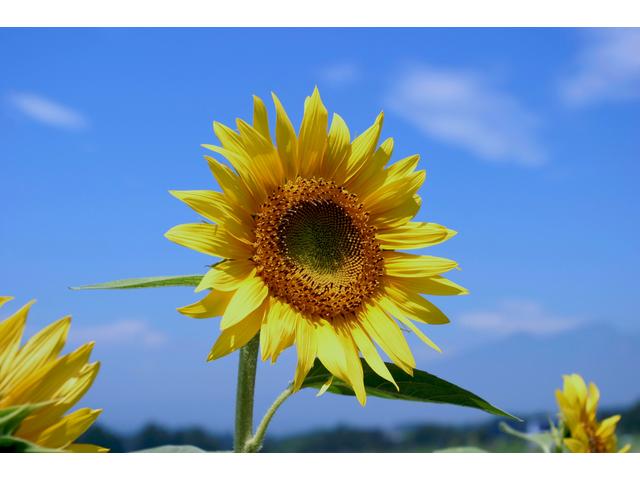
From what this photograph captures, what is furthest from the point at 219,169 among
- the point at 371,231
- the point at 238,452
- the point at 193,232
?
the point at 238,452

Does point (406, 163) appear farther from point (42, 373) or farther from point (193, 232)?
point (42, 373)

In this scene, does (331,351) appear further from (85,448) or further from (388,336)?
(85,448)

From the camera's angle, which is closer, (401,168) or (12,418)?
(12,418)

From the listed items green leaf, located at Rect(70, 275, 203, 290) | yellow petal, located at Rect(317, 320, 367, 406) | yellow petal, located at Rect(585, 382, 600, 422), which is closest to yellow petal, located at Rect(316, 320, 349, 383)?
yellow petal, located at Rect(317, 320, 367, 406)

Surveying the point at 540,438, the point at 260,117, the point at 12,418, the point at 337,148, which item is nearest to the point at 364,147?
the point at 337,148

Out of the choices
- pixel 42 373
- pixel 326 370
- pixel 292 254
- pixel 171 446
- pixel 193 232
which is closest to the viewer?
pixel 42 373

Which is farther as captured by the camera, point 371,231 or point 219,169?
point 371,231
